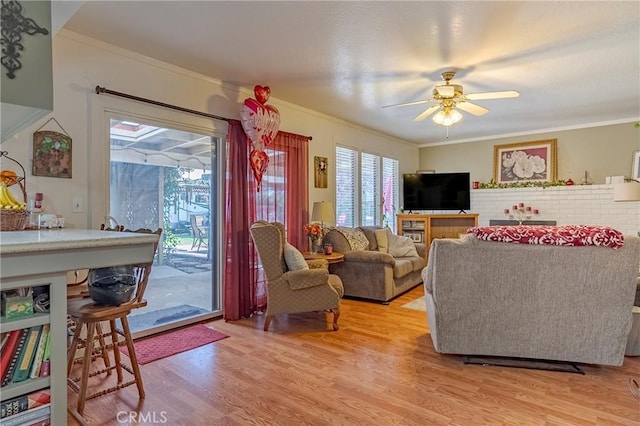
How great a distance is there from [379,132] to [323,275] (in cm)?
359

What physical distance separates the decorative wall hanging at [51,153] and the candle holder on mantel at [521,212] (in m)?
6.21

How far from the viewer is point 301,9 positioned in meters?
2.36

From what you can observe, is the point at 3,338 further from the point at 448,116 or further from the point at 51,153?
the point at 448,116

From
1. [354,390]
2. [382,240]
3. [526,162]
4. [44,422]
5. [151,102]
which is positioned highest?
[151,102]

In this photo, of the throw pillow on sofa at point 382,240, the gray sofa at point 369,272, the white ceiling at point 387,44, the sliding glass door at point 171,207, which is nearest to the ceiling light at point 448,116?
the white ceiling at point 387,44

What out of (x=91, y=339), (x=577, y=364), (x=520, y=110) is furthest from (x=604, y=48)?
(x=91, y=339)

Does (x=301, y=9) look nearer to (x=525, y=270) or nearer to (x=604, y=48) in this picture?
(x=525, y=270)

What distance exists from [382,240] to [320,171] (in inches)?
53.8

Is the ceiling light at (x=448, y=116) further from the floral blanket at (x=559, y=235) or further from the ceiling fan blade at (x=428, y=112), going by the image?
the floral blanket at (x=559, y=235)

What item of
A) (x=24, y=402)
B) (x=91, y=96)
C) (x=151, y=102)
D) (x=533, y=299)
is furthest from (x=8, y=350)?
(x=533, y=299)

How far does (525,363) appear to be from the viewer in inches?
103

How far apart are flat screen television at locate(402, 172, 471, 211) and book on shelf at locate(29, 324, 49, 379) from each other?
19.1ft

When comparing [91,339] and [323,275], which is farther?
[323,275]

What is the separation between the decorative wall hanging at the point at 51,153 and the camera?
100 inches
